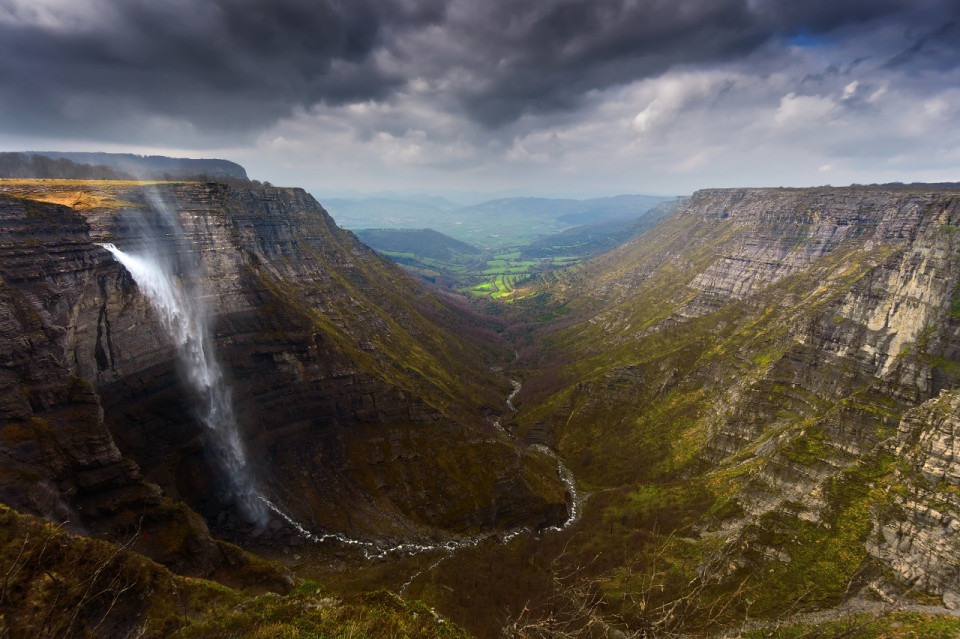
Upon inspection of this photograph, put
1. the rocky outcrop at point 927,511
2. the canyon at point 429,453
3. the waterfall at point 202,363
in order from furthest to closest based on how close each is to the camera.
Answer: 1. the waterfall at point 202,363
2. the rocky outcrop at point 927,511
3. the canyon at point 429,453

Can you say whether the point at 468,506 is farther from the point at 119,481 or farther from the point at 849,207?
the point at 849,207

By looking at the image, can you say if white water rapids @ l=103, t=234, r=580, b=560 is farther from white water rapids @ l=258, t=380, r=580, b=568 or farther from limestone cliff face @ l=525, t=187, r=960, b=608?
limestone cliff face @ l=525, t=187, r=960, b=608

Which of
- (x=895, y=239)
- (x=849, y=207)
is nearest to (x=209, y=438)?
(x=895, y=239)

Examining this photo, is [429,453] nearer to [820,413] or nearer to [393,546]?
[393,546]

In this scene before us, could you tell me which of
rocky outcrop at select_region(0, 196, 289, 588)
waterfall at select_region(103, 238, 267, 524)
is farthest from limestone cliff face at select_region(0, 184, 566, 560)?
waterfall at select_region(103, 238, 267, 524)

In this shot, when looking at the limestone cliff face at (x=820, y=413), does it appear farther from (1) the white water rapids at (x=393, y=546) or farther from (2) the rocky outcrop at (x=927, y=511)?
(1) the white water rapids at (x=393, y=546)

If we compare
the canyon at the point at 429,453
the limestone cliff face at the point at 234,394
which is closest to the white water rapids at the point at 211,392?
Result: the canyon at the point at 429,453

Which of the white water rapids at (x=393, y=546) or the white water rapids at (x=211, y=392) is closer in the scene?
the white water rapids at (x=211, y=392)

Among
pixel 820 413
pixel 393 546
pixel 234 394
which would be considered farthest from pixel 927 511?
pixel 234 394
